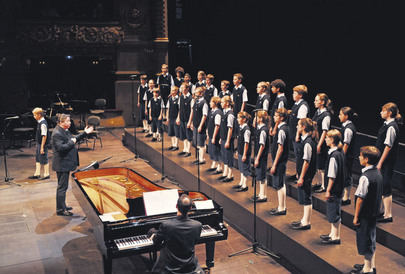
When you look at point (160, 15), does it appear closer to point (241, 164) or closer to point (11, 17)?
point (11, 17)

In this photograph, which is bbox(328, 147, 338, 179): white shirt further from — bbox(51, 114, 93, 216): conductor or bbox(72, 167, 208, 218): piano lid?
bbox(51, 114, 93, 216): conductor

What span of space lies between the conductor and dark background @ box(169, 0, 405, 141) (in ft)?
21.8

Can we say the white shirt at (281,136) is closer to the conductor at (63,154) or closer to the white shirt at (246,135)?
the white shirt at (246,135)

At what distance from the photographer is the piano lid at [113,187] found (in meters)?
5.91

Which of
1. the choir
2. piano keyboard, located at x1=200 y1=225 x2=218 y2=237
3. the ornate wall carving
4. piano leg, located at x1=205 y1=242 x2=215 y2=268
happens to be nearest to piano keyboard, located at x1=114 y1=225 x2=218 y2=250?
piano keyboard, located at x1=200 y1=225 x2=218 y2=237

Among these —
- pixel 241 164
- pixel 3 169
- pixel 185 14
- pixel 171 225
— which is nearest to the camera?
pixel 171 225

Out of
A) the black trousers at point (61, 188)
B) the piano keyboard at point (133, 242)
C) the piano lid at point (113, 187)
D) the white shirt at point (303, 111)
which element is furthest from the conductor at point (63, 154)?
the white shirt at point (303, 111)

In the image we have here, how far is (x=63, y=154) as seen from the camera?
732 centimetres

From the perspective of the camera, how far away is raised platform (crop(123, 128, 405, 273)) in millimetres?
5246

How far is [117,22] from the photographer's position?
48.1 ft

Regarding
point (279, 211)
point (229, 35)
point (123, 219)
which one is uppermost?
point (229, 35)

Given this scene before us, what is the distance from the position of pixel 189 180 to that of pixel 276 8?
6639 millimetres

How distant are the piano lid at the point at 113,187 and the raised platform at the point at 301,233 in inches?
48.9

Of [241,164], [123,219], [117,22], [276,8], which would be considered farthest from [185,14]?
[123,219]
